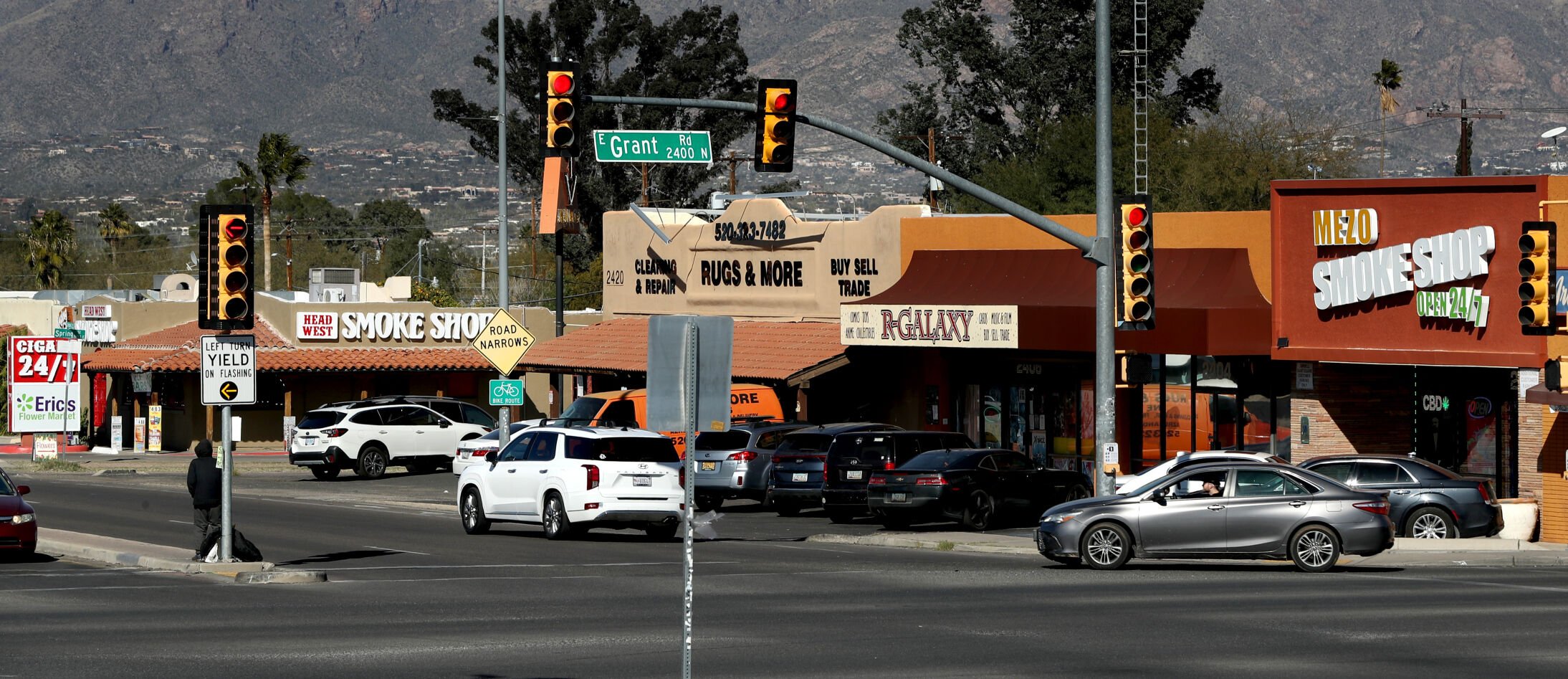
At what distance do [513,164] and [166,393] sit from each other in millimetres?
27606

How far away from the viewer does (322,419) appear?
44.8m

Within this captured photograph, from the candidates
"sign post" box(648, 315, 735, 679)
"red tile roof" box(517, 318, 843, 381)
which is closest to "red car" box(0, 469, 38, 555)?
"red tile roof" box(517, 318, 843, 381)

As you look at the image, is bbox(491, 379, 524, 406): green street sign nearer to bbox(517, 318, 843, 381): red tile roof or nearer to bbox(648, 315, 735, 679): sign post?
bbox(517, 318, 843, 381): red tile roof

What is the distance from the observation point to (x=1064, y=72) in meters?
81.1

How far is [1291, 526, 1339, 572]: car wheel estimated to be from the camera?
22109 millimetres

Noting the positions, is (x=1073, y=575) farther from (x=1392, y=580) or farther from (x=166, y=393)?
(x=166, y=393)

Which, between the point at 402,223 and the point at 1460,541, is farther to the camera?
the point at 402,223

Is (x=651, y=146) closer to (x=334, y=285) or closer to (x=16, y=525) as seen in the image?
(x=16, y=525)

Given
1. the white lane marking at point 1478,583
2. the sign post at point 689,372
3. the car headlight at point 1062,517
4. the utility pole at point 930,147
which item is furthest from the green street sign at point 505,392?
the sign post at point 689,372

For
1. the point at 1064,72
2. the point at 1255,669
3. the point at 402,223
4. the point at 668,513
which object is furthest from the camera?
the point at 402,223

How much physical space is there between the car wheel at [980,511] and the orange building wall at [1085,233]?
6066 mm

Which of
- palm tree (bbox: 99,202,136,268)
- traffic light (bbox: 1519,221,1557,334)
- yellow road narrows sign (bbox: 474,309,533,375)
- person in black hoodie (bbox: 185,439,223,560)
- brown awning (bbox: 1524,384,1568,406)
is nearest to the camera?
person in black hoodie (bbox: 185,439,223,560)

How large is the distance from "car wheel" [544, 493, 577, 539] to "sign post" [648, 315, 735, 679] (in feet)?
49.5

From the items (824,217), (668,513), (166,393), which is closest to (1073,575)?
(668,513)
